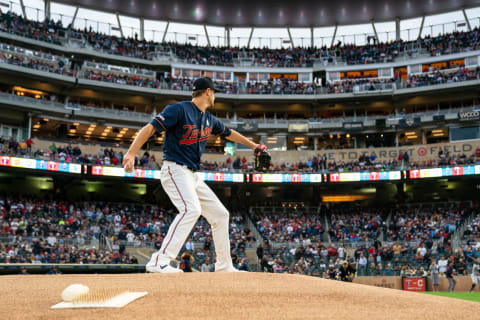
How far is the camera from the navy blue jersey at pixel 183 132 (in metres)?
6.05

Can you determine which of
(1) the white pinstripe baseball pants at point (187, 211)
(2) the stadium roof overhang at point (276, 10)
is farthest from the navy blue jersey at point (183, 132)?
(2) the stadium roof overhang at point (276, 10)

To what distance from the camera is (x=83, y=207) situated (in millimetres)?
34375

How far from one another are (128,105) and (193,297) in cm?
4496

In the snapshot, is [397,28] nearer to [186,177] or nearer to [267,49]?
[267,49]

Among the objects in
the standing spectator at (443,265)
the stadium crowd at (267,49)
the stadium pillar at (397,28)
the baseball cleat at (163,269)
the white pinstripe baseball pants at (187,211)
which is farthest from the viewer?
the stadium pillar at (397,28)

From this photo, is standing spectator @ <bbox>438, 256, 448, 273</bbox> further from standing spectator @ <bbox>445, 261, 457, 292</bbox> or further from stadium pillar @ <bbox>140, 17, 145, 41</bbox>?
stadium pillar @ <bbox>140, 17, 145, 41</bbox>

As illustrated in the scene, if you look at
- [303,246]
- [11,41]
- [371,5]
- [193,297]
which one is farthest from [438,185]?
[193,297]

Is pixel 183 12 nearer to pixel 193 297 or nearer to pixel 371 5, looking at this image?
pixel 371 5

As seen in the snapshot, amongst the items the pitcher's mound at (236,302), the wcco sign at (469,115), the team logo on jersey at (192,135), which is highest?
the wcco sign at (469,115)

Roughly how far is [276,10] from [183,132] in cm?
4843

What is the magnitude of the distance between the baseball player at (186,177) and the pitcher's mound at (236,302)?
116cm

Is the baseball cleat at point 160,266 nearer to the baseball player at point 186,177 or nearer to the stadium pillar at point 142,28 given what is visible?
the baseball player at point 186,177

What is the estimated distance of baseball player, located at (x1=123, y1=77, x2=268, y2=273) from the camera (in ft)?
19.1

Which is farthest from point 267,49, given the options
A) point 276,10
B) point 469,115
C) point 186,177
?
point 186,177
